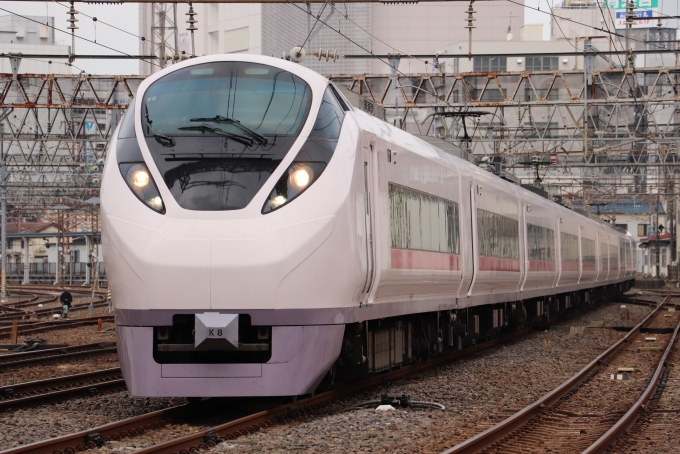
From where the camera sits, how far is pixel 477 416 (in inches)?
405

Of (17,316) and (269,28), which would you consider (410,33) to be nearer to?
(269,28)

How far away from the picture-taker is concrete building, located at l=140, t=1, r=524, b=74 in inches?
3322

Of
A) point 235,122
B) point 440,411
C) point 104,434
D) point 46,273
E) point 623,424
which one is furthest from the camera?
point 46,273

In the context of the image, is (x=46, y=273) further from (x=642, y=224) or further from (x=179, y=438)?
(x=179, y=438)

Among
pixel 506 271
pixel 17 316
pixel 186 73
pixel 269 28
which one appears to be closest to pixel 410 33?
pixel 269 28

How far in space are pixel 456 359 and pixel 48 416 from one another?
7.88 m

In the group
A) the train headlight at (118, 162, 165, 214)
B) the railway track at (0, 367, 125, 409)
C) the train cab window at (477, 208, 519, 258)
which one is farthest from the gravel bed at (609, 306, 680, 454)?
the railway track at (0, 367, 125, 409)

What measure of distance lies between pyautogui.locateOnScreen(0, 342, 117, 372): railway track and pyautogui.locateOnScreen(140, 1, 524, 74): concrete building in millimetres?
63852

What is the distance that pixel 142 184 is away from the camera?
9539 mm

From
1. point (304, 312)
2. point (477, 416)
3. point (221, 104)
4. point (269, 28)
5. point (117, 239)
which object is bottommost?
point (477, 416)

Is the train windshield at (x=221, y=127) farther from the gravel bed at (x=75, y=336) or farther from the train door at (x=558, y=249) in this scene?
the train door at (x=558, y=249)

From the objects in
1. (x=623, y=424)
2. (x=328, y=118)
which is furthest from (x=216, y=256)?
(x=623, y=424)

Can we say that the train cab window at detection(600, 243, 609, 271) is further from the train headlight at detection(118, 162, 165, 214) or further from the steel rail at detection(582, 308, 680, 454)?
the train headlight at detection(118, 162, 165, 214)

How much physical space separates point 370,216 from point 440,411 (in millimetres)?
2015
